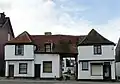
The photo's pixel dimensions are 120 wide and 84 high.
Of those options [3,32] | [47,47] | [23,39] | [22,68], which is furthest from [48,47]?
[3,32]

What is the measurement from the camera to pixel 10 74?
160 ft

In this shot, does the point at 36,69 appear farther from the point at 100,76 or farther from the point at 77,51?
the point at 100,76

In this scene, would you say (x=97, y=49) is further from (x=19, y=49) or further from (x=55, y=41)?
(x=19, y=49)

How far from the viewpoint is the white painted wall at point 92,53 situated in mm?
45650

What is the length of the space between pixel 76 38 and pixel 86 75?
32.1ft

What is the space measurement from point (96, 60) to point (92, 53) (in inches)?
49.6

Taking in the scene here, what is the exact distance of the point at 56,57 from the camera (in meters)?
47.7

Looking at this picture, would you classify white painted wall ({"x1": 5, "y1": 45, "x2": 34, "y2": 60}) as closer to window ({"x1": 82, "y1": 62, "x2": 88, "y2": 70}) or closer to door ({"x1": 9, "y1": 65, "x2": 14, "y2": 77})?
door ({"x1": 9, "y1": 65, "x2": 14, "y2": 77})

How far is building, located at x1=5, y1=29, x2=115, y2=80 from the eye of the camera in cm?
4584

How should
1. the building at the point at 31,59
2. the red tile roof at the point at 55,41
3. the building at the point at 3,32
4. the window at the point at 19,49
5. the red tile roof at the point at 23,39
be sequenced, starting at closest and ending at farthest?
the building at the point at 31,59
the window at the point at 19,49
the red tile roof at the point at 23,39
the red tile roof at the point at 55,41
the building at the point at 3,32

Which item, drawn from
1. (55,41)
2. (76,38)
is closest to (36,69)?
(55,41)

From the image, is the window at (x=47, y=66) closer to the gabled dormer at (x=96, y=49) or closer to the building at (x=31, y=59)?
the building at (x=31, y=59)

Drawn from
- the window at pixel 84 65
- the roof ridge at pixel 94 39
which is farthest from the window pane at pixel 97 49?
the window at pixel 84 65

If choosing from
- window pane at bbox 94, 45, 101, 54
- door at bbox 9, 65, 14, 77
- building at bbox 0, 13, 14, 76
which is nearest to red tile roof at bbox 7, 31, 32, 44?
door at bbox 9, 65, 14, 77
